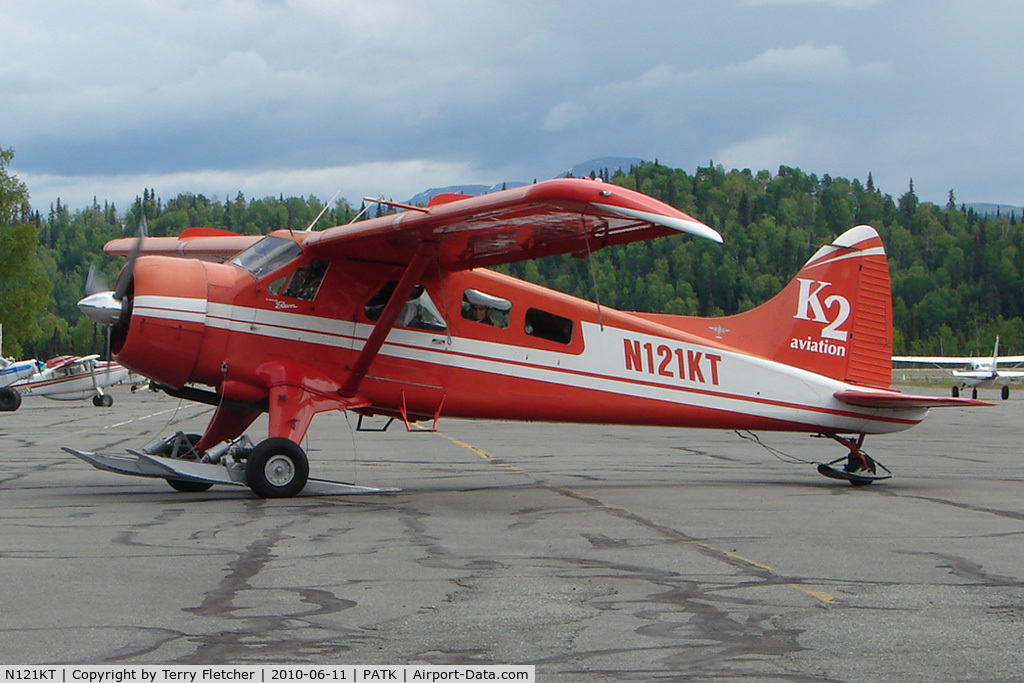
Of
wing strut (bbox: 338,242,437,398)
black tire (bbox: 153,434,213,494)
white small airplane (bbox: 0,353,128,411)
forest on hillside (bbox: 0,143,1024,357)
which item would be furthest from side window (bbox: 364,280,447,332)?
forest on hillside (bbox: 0,143,1024,357)

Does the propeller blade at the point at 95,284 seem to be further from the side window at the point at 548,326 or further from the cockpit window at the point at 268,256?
the side window at the point at 548,326

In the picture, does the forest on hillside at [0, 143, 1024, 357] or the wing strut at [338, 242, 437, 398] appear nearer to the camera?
the wing strut at [338, 242, 437, 398]

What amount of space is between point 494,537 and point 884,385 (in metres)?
8.11

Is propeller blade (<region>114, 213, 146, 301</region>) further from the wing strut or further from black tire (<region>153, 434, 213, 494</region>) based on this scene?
the wing strut

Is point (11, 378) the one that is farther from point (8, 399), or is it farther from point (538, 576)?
point (538, 576)

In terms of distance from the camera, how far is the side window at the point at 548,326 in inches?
516

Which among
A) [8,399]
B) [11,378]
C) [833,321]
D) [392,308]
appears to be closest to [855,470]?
[833,321]

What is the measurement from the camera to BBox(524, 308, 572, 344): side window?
13117mm

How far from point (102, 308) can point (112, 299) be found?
222 mm

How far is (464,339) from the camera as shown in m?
12.8

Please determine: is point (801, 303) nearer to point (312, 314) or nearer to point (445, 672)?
point (312, 314)

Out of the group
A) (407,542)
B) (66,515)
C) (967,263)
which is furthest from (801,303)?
(967,263)

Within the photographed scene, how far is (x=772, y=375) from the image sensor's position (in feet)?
46.8

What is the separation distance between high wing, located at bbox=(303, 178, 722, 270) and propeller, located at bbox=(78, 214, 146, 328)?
6.00ft
